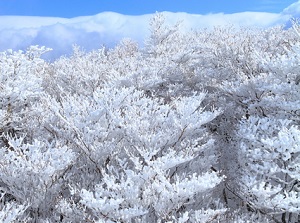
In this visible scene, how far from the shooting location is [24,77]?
12.2m

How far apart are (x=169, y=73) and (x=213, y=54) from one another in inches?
119

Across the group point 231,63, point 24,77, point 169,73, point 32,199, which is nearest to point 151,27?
point 169,73

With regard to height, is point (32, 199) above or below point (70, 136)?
below

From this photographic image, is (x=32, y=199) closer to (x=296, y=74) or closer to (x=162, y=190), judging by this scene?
(x=162, y=190)

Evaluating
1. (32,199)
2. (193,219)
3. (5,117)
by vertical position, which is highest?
(5,117)

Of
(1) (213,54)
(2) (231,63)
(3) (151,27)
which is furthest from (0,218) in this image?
(3) (151,27)

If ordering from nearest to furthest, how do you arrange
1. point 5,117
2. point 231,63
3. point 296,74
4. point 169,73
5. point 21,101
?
point 296,74, point 5,117, point 21,101, point 231,63, point 169,73

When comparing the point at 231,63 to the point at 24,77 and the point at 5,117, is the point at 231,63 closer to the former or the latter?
the point at 24,77

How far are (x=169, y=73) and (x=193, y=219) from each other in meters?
12.3

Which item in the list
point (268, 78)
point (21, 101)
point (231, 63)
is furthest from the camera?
point (231, 63)

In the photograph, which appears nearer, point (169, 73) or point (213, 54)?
point (213, 54)

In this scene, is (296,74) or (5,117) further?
(5,117)

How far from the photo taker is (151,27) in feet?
92.1

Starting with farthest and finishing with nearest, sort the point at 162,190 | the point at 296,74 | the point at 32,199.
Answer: the point at 296,74
the point at 32,199
the point at 162,190
